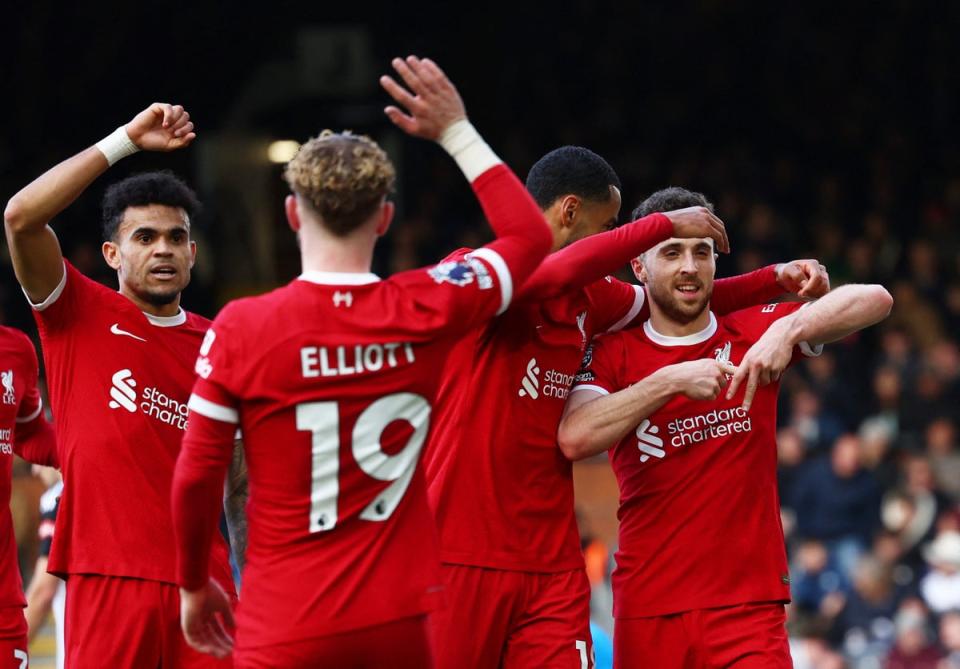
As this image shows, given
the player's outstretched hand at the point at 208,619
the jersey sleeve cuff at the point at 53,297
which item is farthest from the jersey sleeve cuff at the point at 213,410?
the jersey sleeve cuff at the point at 53,297

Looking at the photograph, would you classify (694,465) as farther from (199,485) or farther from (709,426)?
(199,485)

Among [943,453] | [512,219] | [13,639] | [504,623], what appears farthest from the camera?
[943,453]

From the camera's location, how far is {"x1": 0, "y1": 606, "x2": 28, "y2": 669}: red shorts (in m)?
5.93

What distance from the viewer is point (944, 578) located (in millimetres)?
12734

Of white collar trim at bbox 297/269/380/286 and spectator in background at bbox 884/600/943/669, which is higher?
white collar trim at bbox 297/269/380/286

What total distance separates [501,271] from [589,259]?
70 cm

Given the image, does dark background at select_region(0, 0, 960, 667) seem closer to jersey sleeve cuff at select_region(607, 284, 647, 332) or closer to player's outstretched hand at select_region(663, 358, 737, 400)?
jersey sleeve cuff at select_region(607, 284, 647, 332)

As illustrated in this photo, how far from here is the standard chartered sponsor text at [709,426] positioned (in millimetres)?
5809

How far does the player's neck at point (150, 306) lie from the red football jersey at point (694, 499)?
164 cm

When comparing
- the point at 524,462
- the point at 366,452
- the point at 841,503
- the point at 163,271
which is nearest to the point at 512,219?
the point at 366,452

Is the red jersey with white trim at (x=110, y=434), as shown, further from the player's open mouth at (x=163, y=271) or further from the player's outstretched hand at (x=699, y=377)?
the player's outstretched hand at (x=699, y=377)

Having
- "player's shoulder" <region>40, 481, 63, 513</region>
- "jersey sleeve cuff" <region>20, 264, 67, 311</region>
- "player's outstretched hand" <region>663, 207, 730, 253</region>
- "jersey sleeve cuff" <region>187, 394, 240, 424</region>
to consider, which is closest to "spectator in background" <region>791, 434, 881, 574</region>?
"player's shoulder" <region>40, 481, 63, 513</region>

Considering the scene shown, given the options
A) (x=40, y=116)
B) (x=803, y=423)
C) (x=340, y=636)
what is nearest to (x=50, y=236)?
(x=340, y=636)

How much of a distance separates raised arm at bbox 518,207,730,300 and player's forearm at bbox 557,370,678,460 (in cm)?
49
